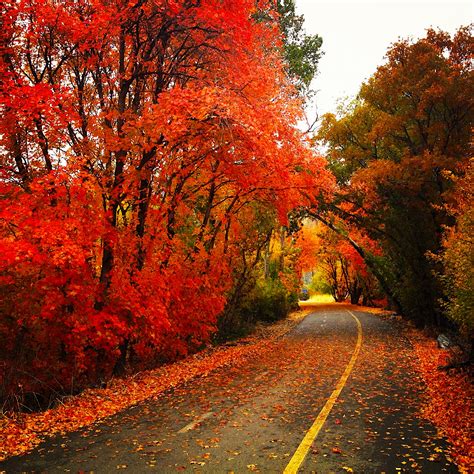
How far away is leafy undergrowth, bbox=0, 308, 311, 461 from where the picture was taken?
7.09 metres

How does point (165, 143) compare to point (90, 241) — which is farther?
point (165, 143)

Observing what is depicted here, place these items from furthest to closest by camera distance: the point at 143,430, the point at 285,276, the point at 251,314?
the point at 285,276 → the point at 251,314 → the point at 143,430

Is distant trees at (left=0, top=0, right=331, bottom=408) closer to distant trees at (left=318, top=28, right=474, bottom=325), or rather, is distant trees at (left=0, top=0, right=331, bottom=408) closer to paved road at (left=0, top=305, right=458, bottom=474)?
paved road at (left=0, top=305, right=458, bottom=474)

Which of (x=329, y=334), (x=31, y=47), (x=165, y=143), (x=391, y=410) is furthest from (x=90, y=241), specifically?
(x=329, y=334)

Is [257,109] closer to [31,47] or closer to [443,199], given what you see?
[31,47]

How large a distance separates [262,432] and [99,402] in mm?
4160

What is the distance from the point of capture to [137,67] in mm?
12469

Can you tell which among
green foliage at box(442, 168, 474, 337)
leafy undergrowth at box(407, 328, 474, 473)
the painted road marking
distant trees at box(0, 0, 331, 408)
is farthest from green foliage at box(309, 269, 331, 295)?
the painted road marking

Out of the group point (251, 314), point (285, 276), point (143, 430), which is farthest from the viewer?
point (285, 276)

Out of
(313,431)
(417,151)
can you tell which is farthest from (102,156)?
(417,151)

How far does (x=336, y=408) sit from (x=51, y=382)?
720 cm

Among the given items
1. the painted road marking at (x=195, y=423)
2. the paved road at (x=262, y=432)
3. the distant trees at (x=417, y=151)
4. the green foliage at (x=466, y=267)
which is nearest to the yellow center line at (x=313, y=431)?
the paved road at (x=262, y=432)

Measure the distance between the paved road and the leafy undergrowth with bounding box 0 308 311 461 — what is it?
1.41 feet

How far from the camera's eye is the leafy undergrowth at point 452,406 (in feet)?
19.8
